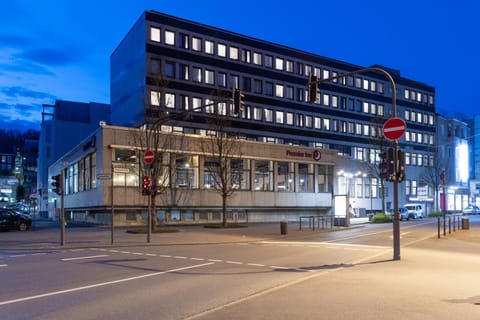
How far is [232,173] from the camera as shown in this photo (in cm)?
4616

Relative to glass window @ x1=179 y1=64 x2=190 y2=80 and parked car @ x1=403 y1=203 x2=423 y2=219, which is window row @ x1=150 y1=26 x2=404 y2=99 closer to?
glass window @ x1=179 y1=64 x2=190 y2=80

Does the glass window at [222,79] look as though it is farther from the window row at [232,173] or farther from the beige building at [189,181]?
the window row at [232,173]

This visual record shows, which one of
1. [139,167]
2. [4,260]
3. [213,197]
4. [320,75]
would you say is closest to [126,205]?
[139,167]

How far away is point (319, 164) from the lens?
5538 cm

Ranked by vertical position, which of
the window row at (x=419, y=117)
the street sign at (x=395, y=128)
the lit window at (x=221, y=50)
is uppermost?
the lit window at (x=221, y=50)

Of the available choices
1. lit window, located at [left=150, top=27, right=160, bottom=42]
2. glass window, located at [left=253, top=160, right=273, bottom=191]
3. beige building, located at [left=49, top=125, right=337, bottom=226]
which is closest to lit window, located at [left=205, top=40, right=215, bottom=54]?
lit window, located at [left=150, top=27, right=160, bottom=42]

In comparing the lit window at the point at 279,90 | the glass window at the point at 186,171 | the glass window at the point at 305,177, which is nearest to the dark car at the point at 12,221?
the glass window at the point at 186,171

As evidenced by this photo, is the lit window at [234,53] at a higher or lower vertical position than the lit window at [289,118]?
higher

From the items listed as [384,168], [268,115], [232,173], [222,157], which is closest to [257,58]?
[268,115]

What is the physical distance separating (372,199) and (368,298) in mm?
58450

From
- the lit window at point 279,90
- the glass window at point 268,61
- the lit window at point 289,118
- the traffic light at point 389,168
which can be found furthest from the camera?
the lit window at point 289,118

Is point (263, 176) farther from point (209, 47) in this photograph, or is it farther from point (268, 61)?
point (268, 61)

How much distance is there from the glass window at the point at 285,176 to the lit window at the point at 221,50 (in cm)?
1616

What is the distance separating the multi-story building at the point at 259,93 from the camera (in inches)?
2131
